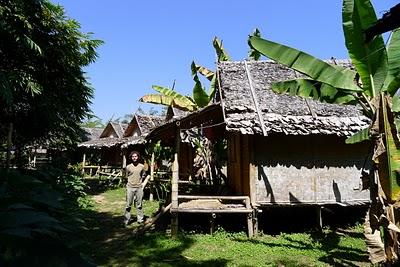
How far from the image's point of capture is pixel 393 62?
5.74 meters

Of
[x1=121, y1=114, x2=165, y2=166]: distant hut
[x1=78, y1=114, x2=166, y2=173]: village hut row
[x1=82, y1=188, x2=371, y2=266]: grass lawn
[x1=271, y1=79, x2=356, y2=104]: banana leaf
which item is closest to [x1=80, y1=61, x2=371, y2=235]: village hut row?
[x1=82, y1=188, x2=371, y2=266]: grass lawn

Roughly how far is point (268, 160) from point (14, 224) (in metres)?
8.41

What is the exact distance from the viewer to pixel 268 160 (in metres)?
9.45

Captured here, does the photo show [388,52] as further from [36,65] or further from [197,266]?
[36,65]

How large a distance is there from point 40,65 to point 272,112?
32.5 feet

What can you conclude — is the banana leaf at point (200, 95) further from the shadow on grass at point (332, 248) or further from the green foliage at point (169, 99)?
the shadow on grass at point (332, 248)

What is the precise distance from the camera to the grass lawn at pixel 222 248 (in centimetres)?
721

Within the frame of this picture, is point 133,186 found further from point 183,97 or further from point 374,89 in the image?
point 374,89

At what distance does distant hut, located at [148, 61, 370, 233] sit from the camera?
355 inches

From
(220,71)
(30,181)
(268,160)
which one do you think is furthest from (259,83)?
(30,181)

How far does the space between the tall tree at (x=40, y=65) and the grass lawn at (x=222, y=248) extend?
5.63 meters

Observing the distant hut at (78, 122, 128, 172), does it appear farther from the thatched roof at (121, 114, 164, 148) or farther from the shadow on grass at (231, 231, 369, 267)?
the shadow on grass at (231, 231, 369, 267)

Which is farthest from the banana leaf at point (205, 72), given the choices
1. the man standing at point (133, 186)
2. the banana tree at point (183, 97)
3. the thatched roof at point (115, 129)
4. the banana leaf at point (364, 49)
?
the thatched roof at point (115, 129)

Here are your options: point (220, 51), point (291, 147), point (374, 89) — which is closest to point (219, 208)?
point (291, 147)
